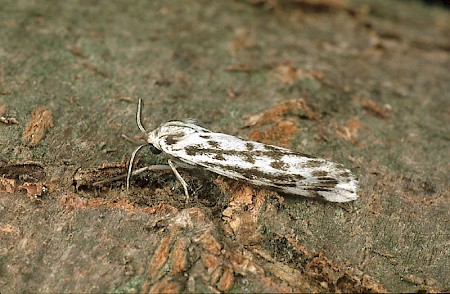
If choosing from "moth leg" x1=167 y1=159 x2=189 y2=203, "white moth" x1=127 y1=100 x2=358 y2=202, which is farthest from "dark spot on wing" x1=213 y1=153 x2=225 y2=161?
"moth leg" x1=167 y1=159 x2=189 y2=203

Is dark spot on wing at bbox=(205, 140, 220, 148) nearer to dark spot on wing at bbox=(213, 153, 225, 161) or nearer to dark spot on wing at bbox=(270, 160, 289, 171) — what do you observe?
dark spot on wing at bbox=(213, 153, 225, 161)

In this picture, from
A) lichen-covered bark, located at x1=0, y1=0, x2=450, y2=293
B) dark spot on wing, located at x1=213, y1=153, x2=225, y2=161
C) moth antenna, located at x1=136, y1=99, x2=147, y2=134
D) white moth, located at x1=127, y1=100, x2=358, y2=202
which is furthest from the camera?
moth antenna, located at x1=136, y1=99, x2=147, y2=134

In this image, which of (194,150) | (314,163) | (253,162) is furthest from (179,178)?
(314,163)

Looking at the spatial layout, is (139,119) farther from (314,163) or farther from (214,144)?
(314,163)

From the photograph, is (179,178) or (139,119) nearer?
(179,178)

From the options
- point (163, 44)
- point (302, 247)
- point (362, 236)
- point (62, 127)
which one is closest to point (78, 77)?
point (62, 127)

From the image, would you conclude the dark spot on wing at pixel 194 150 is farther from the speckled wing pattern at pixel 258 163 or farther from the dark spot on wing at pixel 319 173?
the dark spot on wing at pixel 319 173

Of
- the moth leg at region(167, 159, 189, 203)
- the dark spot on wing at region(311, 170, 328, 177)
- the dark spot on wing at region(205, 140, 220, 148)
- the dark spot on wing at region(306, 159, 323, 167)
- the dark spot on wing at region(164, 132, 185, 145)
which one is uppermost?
the dark spot on wing at region(164, 132, 185, 145)
